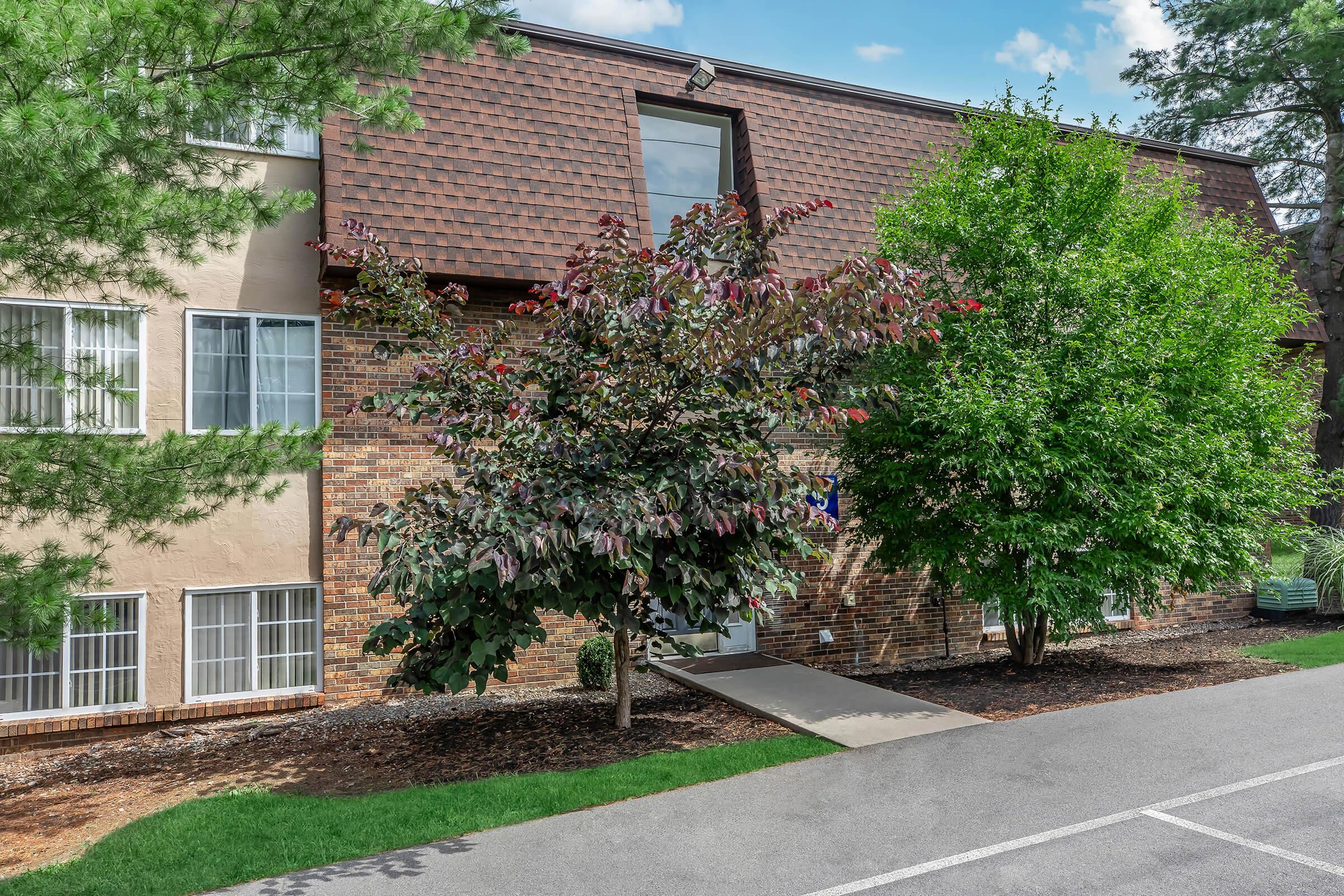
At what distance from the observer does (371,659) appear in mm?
9633

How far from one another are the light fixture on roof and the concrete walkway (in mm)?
7544

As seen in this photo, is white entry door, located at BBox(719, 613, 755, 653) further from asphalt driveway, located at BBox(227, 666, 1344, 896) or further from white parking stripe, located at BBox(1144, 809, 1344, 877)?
white parking stripe, located at BBox(1144, 809, 1344, 877)

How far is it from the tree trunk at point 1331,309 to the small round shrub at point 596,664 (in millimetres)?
13651

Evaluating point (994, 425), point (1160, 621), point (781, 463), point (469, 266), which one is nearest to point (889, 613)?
point (781, 463)

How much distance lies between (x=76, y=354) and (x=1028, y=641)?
10844 mm

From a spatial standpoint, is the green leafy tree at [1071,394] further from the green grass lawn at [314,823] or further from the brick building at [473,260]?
the green grass lawn at [314,823]

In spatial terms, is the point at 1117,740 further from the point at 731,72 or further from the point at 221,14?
the point at 731,72

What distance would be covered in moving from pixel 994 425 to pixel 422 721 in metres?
6.45

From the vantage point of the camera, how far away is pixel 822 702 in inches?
357

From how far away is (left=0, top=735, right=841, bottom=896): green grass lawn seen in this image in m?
5.29

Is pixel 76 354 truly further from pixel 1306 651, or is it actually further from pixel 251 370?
pixel 1306 651

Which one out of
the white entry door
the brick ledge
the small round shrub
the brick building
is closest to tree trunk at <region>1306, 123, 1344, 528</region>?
the brick building

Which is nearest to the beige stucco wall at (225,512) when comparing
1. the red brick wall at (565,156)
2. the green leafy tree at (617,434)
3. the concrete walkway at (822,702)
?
the red brick wall at (565,156)

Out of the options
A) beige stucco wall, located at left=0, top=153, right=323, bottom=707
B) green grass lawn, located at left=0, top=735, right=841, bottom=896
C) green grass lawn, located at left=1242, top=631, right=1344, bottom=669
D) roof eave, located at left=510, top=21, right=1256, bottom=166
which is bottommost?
green grass lawn, located at left=0, top=735, right=841, bottom=896
